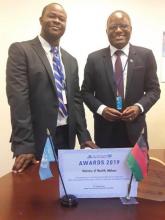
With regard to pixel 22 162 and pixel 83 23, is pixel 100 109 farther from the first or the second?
A: pixel 83 23

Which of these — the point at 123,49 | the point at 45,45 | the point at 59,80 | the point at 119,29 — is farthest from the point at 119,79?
the point at 45,45

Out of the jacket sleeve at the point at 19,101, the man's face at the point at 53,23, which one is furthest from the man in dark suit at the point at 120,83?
the jacket sleeve at the point at 19,101

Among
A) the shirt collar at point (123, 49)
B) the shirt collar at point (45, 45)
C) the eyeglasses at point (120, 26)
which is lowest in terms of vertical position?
the shirt collar at point (123, 49)

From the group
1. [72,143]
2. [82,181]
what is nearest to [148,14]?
[72,143]

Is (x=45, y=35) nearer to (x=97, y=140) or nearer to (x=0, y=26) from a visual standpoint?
(x=97, y=140)

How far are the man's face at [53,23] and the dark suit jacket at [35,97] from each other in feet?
0.32

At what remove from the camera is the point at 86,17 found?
3602 mm

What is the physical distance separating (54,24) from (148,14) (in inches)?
64.5

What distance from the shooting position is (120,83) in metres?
2.56

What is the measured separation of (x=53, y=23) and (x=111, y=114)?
793 millimetres

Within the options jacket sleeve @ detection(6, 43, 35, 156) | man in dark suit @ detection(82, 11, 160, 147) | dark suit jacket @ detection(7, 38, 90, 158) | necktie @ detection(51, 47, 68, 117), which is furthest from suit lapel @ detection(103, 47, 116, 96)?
jacket sleeve @ detection(6, 43, 35, 156)

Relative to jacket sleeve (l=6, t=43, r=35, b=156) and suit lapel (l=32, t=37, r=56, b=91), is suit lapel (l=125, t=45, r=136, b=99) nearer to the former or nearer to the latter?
suit lapel (l=32, t=37, r=56, b=91)

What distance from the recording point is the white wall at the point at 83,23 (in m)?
3.57

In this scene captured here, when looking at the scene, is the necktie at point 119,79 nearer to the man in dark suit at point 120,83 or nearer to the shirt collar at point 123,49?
the man in dark suit at point 120,83
